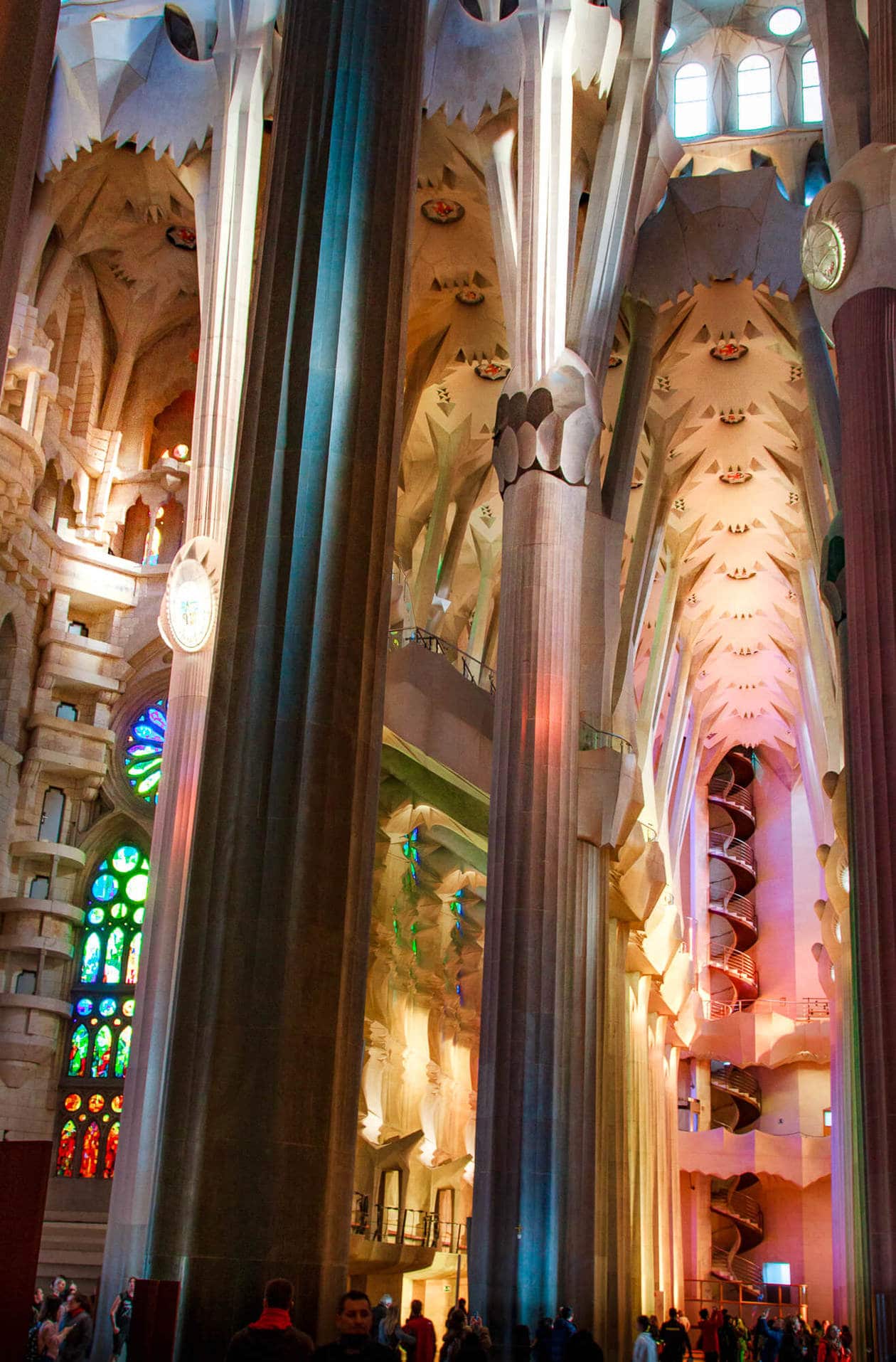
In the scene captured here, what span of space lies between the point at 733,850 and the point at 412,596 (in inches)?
724

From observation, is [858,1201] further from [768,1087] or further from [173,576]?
[768,1087]

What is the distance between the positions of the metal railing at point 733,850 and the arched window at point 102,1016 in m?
21.2

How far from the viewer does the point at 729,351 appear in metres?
21.3

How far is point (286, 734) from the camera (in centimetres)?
694

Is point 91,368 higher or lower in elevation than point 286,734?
higher

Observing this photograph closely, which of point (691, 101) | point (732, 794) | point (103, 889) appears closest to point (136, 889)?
point (103, 889)

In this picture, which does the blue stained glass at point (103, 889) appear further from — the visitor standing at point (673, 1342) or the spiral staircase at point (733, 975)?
the spiral staircase at point (733, 975)

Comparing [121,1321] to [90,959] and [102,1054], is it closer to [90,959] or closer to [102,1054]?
[102,1054]

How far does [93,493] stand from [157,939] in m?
8.51

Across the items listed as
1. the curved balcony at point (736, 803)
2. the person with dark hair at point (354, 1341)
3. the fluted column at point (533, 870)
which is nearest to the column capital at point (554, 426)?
the fluted column at point (533, 870)

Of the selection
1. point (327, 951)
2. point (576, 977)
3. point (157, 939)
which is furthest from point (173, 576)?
point (327, 951)

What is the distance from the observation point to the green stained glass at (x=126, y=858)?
18950 mm

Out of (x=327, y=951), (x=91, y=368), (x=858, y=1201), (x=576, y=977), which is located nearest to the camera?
(x=327, y=951)

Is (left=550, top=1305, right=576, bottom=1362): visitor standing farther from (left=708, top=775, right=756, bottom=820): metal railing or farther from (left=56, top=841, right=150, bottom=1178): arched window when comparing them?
(left=708, top=775, right=756, bottom=820): metal railing
